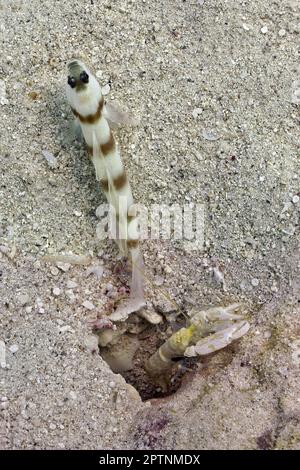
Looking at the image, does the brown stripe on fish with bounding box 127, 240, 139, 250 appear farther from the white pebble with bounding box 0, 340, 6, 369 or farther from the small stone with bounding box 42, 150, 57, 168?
the white pebble with bounding box 0, 340, 6, 369

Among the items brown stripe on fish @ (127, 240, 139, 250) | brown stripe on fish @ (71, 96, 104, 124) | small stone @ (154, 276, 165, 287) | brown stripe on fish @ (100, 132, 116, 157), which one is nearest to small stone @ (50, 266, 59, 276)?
brown stripe on fish @ (127, 240, 139, 250)

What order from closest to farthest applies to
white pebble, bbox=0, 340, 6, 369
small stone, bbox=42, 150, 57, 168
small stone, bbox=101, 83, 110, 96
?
white pebble, bbox=0, 340, 6, 369 → small stone, bbox=42, 150, 57, 168 → small stone, bbox=101, 83, 110, 96

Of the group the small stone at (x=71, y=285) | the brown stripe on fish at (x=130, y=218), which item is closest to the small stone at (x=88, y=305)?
the small stone at (x=71, y=285)

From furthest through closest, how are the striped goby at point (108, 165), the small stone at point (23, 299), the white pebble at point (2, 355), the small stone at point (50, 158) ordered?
1. the small stone at point (50, 158)
2. the striped goby at point (108, 165)
3. the small stone at point (23, 299)
4. the white pebble at point (2, 355)

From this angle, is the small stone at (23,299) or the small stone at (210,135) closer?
the small stone at (23,299)

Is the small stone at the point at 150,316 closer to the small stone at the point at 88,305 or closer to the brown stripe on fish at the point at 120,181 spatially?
the small stone at the point at 88,305

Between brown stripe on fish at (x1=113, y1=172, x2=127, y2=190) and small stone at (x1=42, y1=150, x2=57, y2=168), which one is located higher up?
small stone at (x1=42, y1=150, x2=57, y2=168)

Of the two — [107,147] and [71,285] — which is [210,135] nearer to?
[107,147]

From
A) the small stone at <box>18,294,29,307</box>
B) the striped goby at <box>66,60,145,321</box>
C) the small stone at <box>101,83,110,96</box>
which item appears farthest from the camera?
the small stone at <box>101,83,110,96</box>
